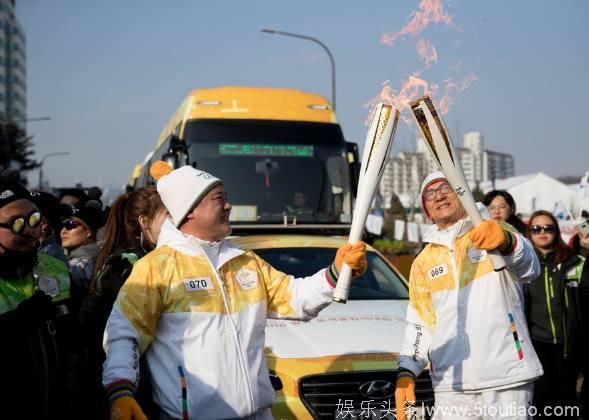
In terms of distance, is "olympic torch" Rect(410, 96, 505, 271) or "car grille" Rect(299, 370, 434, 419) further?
"car grille" Rect(299, 370, 434, 419)

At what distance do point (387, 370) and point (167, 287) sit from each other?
1.68 meters

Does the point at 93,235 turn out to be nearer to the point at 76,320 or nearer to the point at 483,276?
the point at 76,320

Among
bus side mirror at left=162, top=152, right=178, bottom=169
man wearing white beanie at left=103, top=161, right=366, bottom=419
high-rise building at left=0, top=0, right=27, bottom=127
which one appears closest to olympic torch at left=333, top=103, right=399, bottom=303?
man wearing white beanie at left=103, top=161, right=366, bottom=419

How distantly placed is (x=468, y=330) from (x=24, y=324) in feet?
6.37

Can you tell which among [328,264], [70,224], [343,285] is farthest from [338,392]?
[70,224]

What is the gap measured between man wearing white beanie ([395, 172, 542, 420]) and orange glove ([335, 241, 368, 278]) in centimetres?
59

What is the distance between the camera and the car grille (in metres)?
3.79

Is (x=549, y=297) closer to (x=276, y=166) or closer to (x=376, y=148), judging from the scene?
(x=376, y=148)

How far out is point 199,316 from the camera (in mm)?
2656

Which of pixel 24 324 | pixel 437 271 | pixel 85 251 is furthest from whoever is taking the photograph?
pixel 85 251

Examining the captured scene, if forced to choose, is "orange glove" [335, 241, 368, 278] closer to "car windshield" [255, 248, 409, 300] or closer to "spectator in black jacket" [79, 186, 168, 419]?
"spectator in black jacket" [79, 186, 168, 419]

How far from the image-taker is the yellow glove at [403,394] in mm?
3094

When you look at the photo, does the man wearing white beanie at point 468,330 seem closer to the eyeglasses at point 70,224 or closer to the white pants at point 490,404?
the white pants at point 490,404

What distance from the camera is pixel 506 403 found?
3.08 metres
